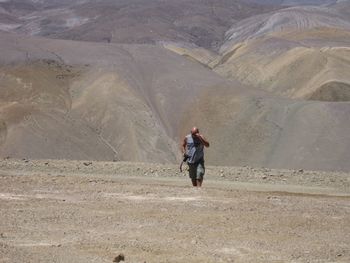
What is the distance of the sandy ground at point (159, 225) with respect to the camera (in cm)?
799

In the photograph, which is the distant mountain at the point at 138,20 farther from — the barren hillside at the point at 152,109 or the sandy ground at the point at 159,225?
the sandy ground at the point at 159,225

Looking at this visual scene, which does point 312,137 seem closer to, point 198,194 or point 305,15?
point 198,194

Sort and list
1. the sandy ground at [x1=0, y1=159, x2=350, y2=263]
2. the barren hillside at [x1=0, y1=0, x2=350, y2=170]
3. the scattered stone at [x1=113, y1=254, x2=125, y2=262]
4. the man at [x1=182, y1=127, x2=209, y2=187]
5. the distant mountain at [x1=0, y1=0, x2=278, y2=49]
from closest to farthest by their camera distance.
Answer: the scattered stone at [x1=113, y1=254, x2=125, y2=262] → the sandy ground at [x1=0, y1=159, x2=350, y2=263] → the man at [x1=182, y1=127, x2=209, y2=187] → the barren hillside at [x1=0, y1=0, x2=350, y2=170] → the distant mountain at [x1=0, y1=0, x2=278, y2=49]

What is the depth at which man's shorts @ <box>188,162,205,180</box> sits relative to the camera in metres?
14.7

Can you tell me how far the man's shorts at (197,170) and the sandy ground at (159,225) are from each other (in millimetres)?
1573

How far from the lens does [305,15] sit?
98.1 metres

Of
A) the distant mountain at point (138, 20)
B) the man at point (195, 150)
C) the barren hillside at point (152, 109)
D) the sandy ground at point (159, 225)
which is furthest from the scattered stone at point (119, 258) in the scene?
the distant mountain at point (138, 20)

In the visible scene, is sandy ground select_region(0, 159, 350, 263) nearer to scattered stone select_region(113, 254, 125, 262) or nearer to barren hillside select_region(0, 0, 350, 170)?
scattered stone select_region(113, 254, 125, 262)

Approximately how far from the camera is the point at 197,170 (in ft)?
48.4

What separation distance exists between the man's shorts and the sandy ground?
1.57 metres

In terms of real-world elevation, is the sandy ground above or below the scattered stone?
below

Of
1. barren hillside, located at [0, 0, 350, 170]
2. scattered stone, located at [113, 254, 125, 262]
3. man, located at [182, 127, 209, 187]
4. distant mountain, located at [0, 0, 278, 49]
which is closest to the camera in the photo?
scattered stone, located at [113, 254, 125, 262]

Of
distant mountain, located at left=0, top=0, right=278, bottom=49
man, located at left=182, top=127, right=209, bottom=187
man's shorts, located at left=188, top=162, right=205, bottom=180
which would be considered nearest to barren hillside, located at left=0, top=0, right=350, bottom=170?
man's shorts, located at left=188, top=162, right=205, bottom=180

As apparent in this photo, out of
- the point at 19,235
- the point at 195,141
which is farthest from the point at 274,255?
the point at 195,141
